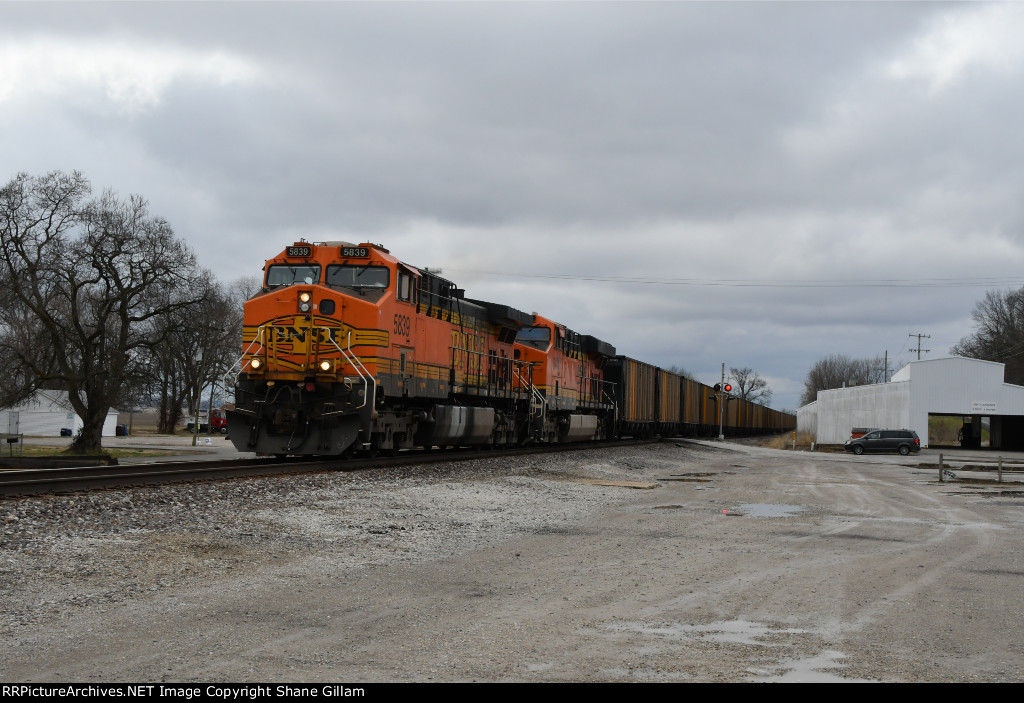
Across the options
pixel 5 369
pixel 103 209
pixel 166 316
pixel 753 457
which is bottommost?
pixel 753 457

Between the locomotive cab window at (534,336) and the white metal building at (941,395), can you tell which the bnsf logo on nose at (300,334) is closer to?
the locomotive cab window at (534,336)

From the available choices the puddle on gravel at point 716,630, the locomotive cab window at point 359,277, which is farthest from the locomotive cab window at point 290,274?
the puddle on gravel at point 716,630

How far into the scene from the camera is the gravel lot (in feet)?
19.1

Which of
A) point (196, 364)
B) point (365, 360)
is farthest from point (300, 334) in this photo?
point (196, 364)

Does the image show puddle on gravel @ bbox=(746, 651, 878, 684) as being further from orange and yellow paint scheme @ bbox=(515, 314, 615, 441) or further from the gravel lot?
orange and yellow paint scheme @ bbox=(515, 314, 615, 441)

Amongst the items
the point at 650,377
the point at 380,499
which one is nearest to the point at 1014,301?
the point at 650,377

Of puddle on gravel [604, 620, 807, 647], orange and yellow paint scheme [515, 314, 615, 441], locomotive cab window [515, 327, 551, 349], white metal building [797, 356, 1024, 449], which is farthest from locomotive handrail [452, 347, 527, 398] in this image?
white metal building [797, 356, 1024, 449]

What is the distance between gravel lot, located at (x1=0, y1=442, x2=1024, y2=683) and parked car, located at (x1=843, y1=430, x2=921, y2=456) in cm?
3648

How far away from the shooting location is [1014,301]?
87.1m

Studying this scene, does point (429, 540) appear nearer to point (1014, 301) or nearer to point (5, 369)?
point (5, 369)

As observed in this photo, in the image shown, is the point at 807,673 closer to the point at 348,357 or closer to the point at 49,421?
the point at 348,357

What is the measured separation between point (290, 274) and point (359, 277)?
1499 mm

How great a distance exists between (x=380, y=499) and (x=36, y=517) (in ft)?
16.4

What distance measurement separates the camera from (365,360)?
57.3 ft
